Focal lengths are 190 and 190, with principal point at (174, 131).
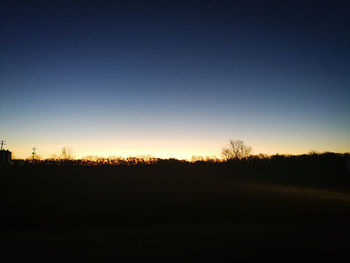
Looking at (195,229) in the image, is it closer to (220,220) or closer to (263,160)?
(220,220)

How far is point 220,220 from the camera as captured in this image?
9.31m

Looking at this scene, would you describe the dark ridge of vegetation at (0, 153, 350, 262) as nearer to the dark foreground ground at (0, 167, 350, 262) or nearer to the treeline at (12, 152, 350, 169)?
the dark foreground ground at (0, 167, 350, 262)

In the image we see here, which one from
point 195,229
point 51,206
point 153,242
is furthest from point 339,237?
point 51,206

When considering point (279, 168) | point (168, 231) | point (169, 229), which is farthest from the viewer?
point (279, 168)

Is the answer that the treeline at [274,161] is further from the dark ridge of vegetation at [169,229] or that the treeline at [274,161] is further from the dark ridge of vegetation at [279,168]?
the dark ridge of vegetation at [169,229]

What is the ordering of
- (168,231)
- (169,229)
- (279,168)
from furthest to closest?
(279,168) → (169,229) → (168,231)

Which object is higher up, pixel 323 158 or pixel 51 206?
pixel 323 158

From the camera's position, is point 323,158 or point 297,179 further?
point 323,158

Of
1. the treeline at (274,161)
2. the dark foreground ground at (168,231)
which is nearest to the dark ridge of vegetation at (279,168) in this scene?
the treeline at (274,161)

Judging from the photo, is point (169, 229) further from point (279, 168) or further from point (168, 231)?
point (279, 168)

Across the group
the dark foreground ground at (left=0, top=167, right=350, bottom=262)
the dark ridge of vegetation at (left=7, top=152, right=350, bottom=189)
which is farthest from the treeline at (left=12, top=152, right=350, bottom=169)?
the dark foreground ground at (left=0, top=167, right=350, bottom=262)

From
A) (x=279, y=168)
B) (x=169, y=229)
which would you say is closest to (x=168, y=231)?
(x=169, y=229)

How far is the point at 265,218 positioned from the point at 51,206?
38.5 ft

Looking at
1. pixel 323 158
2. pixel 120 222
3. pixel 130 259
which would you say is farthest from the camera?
pixel 323 158
